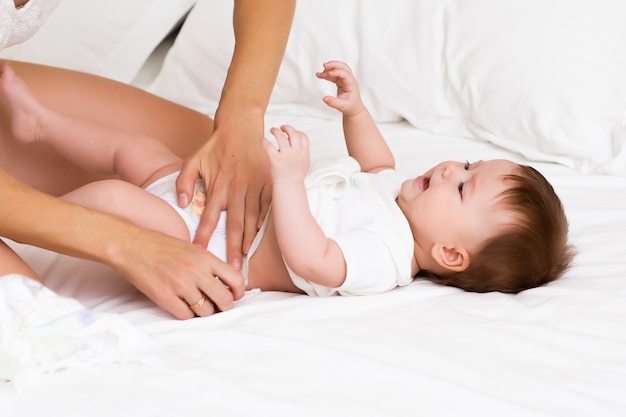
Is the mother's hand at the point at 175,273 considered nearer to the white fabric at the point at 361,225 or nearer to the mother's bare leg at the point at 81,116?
the white fabric at the point at 361,225

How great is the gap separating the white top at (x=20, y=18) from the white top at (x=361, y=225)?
0.52 m

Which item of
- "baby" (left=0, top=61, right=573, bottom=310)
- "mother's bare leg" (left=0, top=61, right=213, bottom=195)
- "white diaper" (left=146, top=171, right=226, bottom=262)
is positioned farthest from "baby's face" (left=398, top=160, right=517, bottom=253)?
"mother's bare leg" (left=0, top=61, right=213, bottom=195)

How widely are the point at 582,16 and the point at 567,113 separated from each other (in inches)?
9.5

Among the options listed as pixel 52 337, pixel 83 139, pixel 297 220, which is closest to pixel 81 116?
pixel 83 139

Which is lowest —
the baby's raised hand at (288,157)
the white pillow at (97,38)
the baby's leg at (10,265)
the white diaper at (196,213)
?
the white diaper at (196,213)

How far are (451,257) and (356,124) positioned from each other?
342mm

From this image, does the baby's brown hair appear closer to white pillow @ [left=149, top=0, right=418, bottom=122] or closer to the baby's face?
the baby's face

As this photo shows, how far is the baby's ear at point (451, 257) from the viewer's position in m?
1.33

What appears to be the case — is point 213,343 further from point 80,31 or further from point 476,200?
point 80,31

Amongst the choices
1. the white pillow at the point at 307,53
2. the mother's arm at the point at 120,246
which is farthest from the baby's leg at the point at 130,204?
the white pillow at the point at 307,53

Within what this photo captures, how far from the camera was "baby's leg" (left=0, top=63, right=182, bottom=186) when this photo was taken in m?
1.50

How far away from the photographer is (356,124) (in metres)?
1.55

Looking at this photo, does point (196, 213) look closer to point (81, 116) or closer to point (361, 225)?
point (361, 225)

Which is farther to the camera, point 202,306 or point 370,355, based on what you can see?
point 202,306
